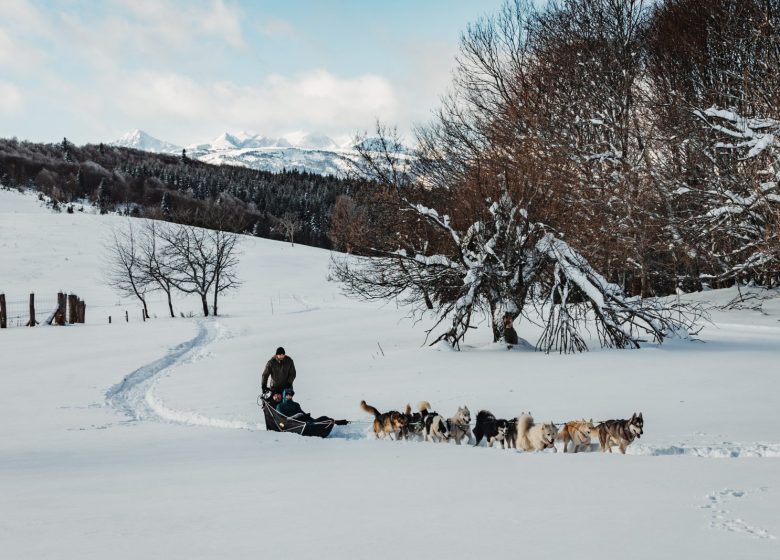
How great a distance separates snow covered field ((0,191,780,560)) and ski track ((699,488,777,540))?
23mm

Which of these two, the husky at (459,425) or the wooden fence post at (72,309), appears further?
the wooden fence post at (72,309)

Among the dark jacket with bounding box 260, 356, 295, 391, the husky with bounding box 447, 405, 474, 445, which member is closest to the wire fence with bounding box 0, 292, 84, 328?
the dark jacket with bounding box 260, 356, 295, 391

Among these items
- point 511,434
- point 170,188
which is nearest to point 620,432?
point 511,434

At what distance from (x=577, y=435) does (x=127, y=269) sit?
135 ft

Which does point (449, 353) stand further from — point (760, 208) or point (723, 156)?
point (723, 156)

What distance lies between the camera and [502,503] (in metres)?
5.00

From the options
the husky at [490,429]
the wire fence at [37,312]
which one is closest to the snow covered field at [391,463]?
the husky at [490,429]

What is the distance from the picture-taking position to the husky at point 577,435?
714cm

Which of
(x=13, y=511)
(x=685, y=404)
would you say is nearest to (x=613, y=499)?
(x=685, y=404)

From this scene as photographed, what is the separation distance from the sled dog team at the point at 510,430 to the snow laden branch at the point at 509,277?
634cm

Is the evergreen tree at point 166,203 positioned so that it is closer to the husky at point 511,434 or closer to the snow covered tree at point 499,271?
the snow covered tree at point 499,271

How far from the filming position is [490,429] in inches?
311

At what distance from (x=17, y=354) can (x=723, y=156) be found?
2519 cm

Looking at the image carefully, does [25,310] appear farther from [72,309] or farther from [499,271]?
[499,271]
